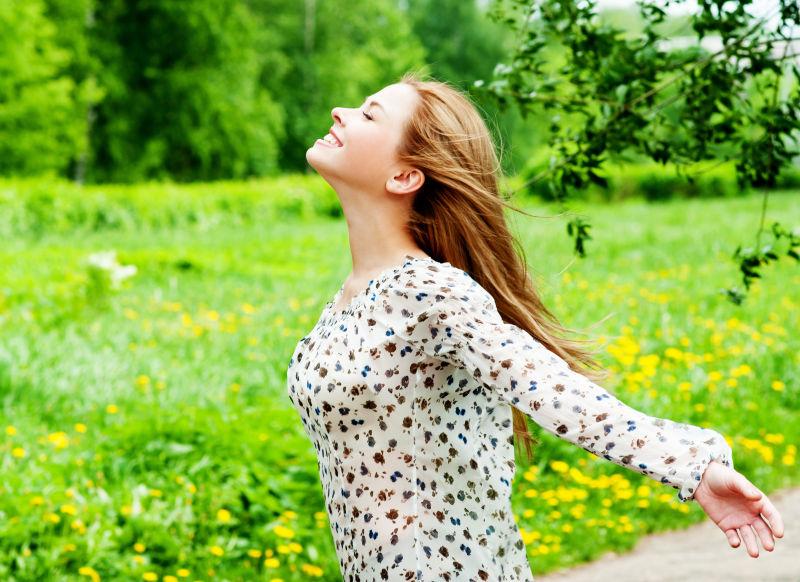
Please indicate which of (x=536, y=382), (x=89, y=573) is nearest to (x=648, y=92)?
(x=536, y=382)

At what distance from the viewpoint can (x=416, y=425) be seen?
1867 mm

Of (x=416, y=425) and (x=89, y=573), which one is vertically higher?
(x=416, y=425)

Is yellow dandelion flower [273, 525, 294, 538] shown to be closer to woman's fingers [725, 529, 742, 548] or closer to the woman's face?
the woman's face

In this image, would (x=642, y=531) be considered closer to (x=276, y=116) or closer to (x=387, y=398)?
(x=387, y=398)

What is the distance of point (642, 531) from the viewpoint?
458 cm

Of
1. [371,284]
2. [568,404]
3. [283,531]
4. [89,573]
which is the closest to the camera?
[568,404]

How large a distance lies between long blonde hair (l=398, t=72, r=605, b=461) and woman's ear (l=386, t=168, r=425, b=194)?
19mm

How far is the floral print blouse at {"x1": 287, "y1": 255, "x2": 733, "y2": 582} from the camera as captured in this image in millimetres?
1798

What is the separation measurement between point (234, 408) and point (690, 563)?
2.42m

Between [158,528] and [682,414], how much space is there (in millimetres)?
3112

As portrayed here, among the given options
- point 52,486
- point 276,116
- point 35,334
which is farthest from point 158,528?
point 276,116

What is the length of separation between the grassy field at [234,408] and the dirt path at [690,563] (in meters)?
0.08

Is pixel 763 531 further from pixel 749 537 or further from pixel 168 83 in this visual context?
pixel 168 83

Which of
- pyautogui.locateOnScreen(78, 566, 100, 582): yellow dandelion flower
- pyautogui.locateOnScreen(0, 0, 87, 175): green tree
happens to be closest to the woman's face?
pyautogui.locateOnScreen(78, 566, 100, 582): yellow dandelion flower
